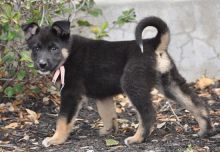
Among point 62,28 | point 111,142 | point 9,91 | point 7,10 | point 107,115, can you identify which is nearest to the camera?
point 111,142

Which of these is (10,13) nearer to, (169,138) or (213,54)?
(169,138)

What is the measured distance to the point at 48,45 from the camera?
22.2 ft

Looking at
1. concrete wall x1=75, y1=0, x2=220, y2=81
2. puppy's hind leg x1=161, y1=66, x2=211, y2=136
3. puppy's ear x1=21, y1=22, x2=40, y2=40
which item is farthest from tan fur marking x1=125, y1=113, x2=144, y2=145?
concrete wall x1=75, y1=0, x2=220, y2=81

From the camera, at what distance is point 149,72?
21.2 feet

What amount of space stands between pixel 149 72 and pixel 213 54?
3271 mm

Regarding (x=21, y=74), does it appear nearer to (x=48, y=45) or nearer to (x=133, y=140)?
(x=48, y=45)

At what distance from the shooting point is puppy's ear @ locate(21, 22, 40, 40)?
6.76 m

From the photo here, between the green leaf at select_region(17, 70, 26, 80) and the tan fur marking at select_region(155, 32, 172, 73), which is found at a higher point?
the tan fur marking at select_region(155, 32, 172, 73)

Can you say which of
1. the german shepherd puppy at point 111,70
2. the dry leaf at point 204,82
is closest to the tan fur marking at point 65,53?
the german shepherd puppy at point 111,70

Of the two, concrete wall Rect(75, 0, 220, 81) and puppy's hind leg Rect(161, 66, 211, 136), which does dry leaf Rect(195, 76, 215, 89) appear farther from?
puppy's hind leg Rect(161, 66, 211, 136)

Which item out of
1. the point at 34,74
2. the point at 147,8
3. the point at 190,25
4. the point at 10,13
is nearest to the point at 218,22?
the point at 190,25

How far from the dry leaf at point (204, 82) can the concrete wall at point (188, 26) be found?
286 millimetres

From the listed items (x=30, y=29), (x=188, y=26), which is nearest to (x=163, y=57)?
(x=30, y=29)

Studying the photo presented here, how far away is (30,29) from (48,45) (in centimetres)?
26
